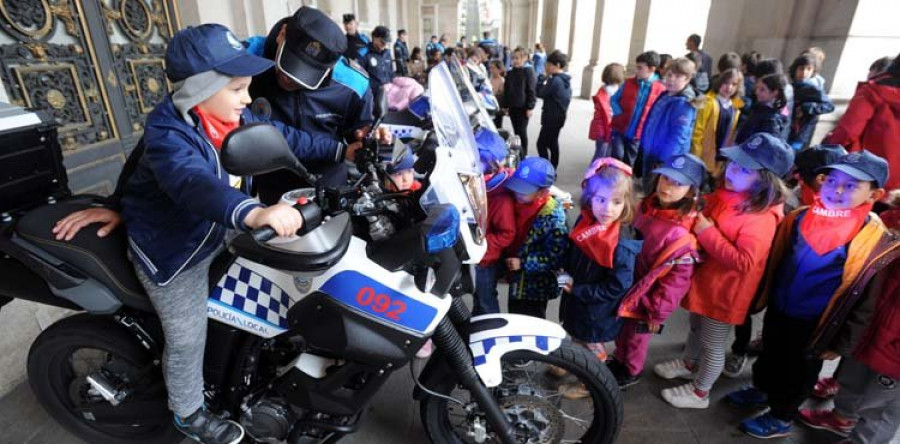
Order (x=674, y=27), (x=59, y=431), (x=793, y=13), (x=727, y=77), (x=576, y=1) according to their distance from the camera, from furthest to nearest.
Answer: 1. (x=576, y=1)
2. (x=674, y=27)
3. (x=793, y=13)
4. (x=727, y=77)
5. (x=59, y=431)

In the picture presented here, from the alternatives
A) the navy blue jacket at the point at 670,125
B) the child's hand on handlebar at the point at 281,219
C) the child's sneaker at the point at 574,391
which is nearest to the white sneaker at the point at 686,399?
the child's sneaker at the point at 574,391

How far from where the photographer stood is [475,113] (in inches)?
97.4

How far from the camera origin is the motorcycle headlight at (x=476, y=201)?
5.25ft

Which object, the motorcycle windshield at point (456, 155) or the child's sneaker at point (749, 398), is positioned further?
the child's sneaker at point (749, 398)

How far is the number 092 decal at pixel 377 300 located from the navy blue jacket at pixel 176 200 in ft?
1.23

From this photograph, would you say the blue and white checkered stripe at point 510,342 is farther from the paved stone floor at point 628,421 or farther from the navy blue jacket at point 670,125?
the navy blue jacket at point 670,125

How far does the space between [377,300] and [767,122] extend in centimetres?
461

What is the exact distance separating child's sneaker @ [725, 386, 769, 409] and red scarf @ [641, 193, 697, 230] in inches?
41.1

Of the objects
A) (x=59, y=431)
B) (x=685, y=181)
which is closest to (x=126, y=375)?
(x=59, y=431)

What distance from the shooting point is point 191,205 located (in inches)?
54.0

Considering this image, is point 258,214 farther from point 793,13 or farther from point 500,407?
point 793,13

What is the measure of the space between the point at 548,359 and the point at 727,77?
4763 millimetres

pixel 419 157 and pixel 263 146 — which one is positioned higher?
pixel 263 146

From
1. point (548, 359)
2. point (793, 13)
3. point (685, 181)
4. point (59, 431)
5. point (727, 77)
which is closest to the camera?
point (548, 359)
